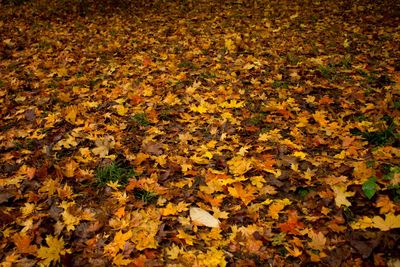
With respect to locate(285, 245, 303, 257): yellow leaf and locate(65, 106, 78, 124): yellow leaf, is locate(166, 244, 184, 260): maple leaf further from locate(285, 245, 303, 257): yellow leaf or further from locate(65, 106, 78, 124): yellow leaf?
locate(65, 106, 78, 124): yellow leaf

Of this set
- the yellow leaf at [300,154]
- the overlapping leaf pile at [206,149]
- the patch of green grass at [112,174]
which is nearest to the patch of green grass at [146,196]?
the overlapping leaf pile at [206,149]

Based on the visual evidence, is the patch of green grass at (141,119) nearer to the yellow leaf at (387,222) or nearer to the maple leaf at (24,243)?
the maple leaf at (24,243)

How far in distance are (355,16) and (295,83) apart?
360 centimetres

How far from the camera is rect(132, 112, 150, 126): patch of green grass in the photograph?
4.23 meters

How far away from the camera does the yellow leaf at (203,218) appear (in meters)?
2.86

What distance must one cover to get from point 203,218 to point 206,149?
1011 millimetres

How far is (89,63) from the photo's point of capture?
6055mm

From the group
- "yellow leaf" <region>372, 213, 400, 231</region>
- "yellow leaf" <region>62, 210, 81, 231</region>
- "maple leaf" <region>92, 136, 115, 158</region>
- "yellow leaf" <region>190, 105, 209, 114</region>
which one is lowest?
"yellow leaf" <region>372, 213, 400, 231</region>

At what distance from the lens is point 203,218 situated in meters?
2.90

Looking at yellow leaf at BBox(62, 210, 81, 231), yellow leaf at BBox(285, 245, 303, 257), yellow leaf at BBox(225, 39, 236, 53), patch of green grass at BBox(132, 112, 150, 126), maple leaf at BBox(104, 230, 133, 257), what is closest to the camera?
yellow leaf at BBox(285, 245, 303, 257)

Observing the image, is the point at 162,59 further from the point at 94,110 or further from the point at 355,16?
the point at 355,16

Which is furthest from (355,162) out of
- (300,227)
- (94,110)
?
(94,110)

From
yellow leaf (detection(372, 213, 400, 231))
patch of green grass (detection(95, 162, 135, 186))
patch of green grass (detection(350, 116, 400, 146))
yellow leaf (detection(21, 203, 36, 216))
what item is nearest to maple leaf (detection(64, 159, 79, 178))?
patch of green grass (detection(95, 162, 135, 186))

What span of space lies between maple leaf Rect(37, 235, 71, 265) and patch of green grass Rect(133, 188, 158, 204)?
2.57ft
